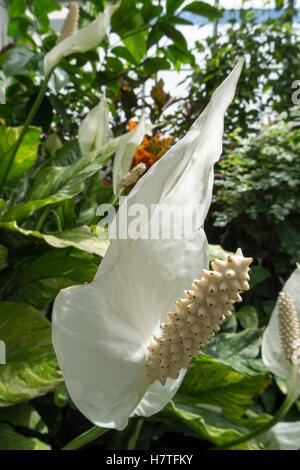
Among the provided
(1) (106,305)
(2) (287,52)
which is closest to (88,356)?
(1) (106,305)

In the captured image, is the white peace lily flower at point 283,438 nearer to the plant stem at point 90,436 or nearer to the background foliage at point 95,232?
the background foliage at point 95,232

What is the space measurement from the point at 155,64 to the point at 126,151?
0.36 m

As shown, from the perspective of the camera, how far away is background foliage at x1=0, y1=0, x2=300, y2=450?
1.20ft

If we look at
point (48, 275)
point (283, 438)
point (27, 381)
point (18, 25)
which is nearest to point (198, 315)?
point (27, 381)

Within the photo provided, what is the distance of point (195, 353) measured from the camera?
173 mm

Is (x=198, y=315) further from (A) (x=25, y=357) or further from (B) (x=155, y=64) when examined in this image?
(B) (x=155, y=64)

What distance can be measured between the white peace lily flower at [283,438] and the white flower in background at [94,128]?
1.43 ft

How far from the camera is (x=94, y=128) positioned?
1.77 feet

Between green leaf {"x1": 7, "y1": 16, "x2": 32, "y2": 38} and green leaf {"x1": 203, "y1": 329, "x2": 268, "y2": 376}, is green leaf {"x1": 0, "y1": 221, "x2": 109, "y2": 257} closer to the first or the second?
green leaf {"x1": 203, "y1": 329, "x2": 268, "y2": 376}

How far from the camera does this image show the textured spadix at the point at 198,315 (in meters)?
0.16

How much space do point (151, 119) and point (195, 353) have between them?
1.05 m

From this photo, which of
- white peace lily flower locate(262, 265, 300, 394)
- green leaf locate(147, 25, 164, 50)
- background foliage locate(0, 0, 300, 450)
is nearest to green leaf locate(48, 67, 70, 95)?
background foliage locate(0, 0, 300, 450)

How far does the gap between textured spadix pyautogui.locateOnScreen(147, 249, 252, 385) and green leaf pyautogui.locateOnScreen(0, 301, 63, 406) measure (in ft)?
0.52
